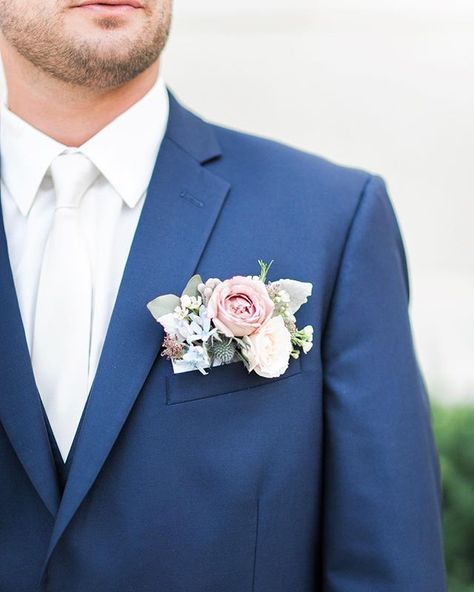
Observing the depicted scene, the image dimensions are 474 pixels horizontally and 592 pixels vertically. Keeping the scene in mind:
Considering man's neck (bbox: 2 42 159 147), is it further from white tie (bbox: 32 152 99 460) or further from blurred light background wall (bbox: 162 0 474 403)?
blurred light background wall (bbox: 162 0 474 403)

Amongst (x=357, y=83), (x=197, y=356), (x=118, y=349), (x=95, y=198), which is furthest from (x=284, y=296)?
(x=357, y=83)

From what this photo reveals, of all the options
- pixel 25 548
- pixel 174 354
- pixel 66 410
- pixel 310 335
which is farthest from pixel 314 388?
pixel 25 548

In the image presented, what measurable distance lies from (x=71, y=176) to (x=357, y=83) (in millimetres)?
2831

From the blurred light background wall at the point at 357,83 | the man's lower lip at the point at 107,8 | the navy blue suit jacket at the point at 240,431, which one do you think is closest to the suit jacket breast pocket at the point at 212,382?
the navy blue suit jacket at the point at 240,431

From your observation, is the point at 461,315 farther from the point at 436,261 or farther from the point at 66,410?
the point at 66,410

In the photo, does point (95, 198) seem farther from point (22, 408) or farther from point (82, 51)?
point (22, 408)

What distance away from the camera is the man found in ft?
6.75

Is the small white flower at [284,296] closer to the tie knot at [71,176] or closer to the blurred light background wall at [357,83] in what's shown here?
the tie knot at [71,176]

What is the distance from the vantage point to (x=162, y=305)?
206cm

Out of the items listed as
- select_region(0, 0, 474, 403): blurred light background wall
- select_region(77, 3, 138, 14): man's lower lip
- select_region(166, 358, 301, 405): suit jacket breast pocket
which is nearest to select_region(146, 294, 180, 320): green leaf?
select_region(166, 358, 301, 405): suit jacket breast pocket

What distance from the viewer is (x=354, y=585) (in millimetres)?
2172

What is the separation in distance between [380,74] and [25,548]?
128 inches

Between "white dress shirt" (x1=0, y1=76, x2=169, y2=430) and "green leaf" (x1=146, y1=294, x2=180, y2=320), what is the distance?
0.13 meters

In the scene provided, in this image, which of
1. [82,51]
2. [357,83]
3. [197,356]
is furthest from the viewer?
[357,83]
